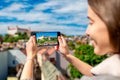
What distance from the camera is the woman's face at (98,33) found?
389 mm

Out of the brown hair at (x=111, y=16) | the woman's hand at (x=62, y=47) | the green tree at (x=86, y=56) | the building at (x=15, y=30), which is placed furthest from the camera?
the building at (x=15, y=30)

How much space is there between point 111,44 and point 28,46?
0.97ft

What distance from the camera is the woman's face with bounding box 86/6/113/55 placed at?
0.39 meters

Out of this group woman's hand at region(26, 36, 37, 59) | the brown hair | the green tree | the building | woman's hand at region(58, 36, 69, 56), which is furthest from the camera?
the building

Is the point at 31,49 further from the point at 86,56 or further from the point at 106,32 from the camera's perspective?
the point at 86,56

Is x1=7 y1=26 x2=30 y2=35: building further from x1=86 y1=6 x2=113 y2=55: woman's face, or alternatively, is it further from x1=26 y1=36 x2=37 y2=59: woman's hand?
x1=86 y1=6 x2=113 y2=55: woman's face

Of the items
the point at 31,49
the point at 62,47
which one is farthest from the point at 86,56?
the point at 31,49

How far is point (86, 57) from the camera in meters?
10.7

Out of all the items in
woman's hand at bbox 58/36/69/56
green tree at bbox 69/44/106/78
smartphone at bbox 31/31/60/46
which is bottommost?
green tree at bbox 69/44/106/78

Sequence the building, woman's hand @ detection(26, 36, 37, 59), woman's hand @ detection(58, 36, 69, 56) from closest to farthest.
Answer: woman's hand @ detection(26, 36, 37, 59), woman's hand @ detection(58, 36, 69, 56), the building

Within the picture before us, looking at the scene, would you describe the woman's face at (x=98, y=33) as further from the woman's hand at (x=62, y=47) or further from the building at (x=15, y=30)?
the building at (x=15, y=30)

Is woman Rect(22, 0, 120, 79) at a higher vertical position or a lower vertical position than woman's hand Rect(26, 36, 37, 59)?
higher

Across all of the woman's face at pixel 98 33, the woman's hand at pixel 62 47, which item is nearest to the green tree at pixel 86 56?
the woman's hand at pixel 62 47

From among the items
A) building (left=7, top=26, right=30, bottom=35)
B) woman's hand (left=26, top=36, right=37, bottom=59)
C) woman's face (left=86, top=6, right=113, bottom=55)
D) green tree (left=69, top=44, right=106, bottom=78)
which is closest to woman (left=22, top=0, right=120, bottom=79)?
woman's face (left=86, top=6, right=113, bottom=55)
